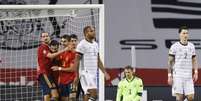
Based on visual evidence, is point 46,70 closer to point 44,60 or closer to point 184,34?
point 44,60

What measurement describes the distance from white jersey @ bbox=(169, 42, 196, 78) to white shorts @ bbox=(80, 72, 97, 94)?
1364mm

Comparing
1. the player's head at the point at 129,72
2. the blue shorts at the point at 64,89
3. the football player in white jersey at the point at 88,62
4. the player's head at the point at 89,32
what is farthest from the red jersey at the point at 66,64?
the player's head at the point at 129,72

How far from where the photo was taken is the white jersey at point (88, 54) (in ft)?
38.2

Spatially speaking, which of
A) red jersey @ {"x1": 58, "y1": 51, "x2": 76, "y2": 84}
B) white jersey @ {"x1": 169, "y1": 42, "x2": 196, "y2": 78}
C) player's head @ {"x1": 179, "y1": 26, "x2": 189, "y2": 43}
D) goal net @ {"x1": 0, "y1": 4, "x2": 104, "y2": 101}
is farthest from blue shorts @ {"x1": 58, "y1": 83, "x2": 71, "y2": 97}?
player's head @ {"x1": 179, "y1": 26, "x2": 189, "y2": 43}

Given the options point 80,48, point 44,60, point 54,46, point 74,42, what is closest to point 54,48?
point 54,46

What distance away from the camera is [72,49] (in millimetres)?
11930

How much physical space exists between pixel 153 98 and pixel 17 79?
10.3 feet

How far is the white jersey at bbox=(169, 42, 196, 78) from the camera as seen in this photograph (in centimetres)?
1219

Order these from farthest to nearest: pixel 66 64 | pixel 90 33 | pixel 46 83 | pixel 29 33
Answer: pixel 29 33 < pixel 66 64 < pixel 46 83 < pixel 90 33

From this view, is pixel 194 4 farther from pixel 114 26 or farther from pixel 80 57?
pixel 80 57

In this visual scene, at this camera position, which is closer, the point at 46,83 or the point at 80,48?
the point at 80,48

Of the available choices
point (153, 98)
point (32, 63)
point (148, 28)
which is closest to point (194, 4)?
point (148, 28)

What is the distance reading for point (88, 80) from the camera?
11.7m

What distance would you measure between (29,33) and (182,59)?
3.12m
